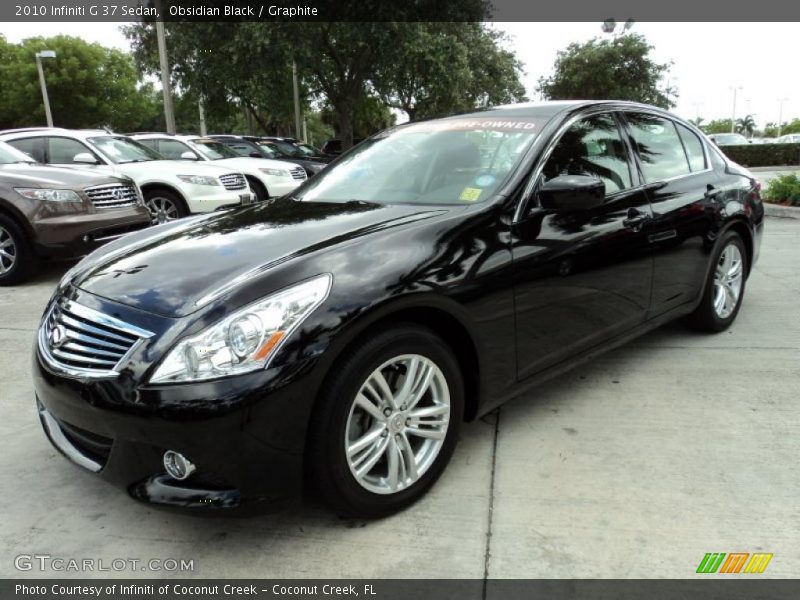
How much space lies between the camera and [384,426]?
238 centimetres

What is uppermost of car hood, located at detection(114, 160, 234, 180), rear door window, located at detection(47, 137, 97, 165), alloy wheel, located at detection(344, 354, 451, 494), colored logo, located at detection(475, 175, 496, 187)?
rear door window, located at detection(47, 137, 97, 165)

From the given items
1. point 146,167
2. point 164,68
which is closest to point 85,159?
point 146,167

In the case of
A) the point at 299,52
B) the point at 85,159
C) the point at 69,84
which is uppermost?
the point at 69,84

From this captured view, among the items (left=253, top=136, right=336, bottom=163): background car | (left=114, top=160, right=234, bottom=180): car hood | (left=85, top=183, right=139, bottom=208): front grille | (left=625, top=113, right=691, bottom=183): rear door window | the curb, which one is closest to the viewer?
(left=625, top=113, right=691, bottom=183): rear door window

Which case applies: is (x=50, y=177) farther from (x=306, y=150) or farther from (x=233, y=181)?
(x=306, y=150)

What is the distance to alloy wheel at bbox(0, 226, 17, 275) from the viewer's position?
6418 millimetres

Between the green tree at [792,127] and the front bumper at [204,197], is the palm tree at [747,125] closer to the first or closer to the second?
the green tree at [792,127]

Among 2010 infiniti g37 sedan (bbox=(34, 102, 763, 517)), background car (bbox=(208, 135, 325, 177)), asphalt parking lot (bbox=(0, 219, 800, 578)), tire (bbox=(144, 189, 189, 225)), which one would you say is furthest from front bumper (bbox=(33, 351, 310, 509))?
background car (bbox=(208, 135, 325, 177))

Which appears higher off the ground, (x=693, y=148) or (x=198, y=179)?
(x=693, y=148)

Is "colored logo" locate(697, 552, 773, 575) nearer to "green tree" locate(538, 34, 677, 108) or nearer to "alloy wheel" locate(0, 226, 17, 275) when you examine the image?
"alloy wheel" locate(0, 226, 17, 275)

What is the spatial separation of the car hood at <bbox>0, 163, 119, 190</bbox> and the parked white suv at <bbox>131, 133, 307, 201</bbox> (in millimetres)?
3803

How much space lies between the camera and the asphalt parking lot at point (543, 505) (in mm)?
2248

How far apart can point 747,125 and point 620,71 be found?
99.3 m

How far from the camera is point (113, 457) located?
7.14ft
